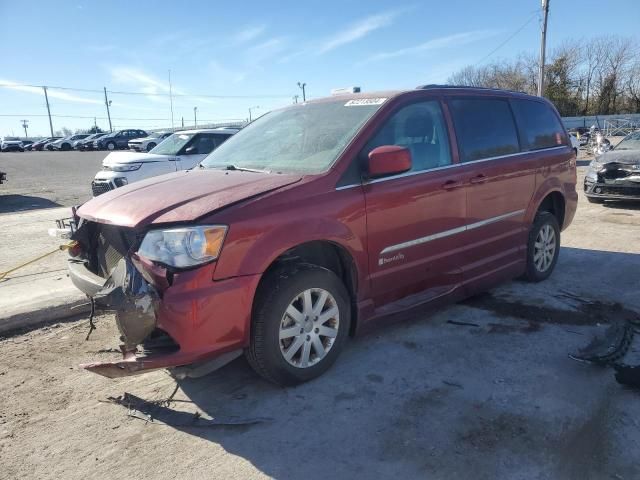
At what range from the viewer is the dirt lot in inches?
99.0

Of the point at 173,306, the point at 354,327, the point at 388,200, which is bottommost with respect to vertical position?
the point at 354,327

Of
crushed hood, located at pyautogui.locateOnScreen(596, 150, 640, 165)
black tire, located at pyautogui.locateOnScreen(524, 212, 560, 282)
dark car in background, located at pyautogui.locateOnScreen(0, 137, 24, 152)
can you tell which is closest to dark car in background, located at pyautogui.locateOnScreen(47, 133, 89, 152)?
dark car in background, located at pyautogui.locateOnScreen(0, 137, 24, 152)

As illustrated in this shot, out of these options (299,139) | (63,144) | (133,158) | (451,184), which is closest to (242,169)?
(299,139)

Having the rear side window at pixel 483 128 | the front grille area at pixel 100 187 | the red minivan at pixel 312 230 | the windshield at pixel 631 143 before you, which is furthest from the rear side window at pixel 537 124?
the front grille area at pixel 100 187

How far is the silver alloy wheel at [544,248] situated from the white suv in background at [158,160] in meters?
6.72

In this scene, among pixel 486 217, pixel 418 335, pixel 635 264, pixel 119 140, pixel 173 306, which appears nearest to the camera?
pixel 173 306

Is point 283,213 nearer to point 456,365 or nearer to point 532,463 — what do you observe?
point 456,365

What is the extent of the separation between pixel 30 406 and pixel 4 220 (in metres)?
7.87

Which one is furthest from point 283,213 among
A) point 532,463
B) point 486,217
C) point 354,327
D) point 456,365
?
point 486,217

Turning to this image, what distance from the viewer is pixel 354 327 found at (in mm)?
3566

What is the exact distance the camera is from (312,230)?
3100mm

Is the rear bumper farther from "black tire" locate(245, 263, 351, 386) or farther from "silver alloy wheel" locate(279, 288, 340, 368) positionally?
"silver alloy wheel" locate(279, 288, 340, 368)

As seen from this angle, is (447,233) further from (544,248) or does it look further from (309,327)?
(544,248)

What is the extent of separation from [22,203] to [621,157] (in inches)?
583
